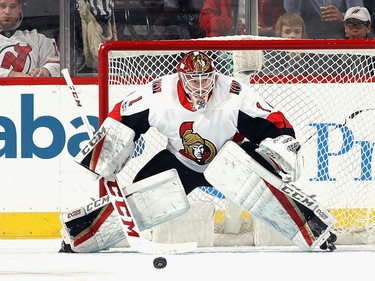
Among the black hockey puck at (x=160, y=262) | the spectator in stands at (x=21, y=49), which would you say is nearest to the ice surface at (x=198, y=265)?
the black hockey puck at (x=160, y=262)

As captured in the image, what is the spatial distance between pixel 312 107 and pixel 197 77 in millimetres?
952

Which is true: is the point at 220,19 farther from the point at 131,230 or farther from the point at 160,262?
the point at 160,262

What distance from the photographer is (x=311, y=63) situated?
5.42 meters

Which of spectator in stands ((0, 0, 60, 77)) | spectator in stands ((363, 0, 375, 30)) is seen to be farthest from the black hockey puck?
spectator in stands ((363, 0, 375, 30))

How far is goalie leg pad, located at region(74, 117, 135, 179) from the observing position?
470 cm

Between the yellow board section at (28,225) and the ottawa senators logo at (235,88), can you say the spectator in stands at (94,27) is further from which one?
the ottawa senators logo at (235,88)

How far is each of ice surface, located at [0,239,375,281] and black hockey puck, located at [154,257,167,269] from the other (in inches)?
0.7

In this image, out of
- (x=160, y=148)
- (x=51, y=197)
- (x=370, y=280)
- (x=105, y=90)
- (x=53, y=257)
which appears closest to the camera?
(x=370, y=280)

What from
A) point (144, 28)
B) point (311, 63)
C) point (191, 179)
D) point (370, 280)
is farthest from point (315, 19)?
point (370, 280)

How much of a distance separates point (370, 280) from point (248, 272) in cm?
45

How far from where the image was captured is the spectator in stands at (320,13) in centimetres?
565

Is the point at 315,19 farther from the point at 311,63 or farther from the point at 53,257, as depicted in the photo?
the point at 53,257

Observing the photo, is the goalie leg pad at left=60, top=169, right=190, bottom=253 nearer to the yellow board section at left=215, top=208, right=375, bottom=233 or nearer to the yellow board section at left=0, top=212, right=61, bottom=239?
the yellow board section at left=215, top=208, right=375, bottom=233

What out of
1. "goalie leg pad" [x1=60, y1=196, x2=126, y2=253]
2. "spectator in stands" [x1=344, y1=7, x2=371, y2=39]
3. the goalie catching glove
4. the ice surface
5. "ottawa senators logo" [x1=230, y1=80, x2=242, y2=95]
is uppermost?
"spectator in stands" [x1=344, y1=7, x2=371, y2=39]
